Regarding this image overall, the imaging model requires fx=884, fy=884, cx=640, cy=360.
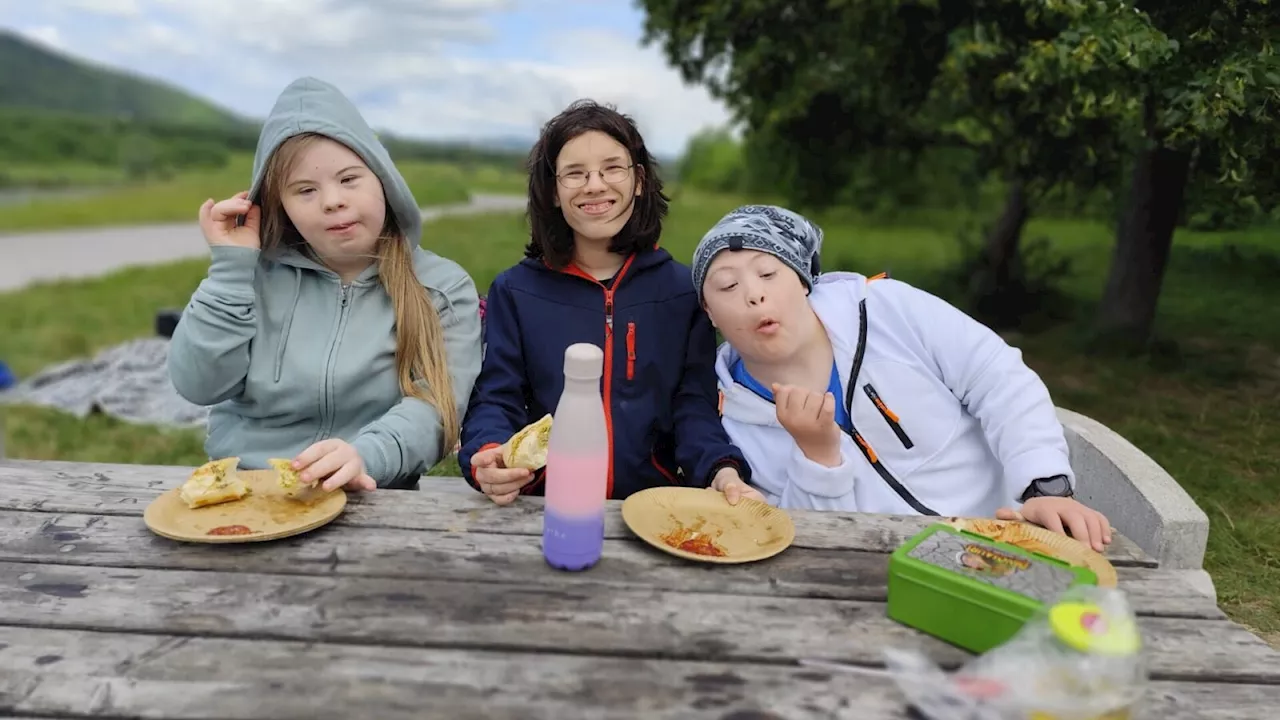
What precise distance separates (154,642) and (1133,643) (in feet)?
4.53

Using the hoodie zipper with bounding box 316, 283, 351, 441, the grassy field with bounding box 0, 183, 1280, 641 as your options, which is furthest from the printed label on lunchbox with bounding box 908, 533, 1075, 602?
the grassy field with bounding box 0, 183, 1280, 641

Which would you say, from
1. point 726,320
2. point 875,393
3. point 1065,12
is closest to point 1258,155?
point 1065,12

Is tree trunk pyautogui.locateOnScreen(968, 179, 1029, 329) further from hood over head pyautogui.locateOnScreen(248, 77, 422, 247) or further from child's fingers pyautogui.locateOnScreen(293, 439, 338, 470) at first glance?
child's fingers pyautogui.locateOnScreen(293, 439, 338, 470)

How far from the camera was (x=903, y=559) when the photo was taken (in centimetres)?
144

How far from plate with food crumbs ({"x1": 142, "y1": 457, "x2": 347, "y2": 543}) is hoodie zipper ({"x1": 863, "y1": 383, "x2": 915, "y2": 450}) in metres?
1.27

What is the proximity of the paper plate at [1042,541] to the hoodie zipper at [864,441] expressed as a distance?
0.40m

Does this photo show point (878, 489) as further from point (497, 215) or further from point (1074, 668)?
point (497, 215)

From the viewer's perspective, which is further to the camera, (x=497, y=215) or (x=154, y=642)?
(x=497, y=215)

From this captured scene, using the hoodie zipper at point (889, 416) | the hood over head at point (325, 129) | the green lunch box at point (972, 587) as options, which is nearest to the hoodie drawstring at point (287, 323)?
the hood over head at point (325, 129)

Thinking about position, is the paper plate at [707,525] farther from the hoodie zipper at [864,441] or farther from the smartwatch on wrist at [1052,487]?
the smartwatch on wrist at [1052,487]

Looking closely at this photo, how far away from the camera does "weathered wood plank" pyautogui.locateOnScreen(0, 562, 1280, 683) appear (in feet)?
4.39

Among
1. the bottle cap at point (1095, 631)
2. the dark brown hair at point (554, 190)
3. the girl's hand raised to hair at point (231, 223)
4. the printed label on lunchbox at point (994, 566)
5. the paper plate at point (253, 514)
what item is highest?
the dark brown hair at point (554, 190)

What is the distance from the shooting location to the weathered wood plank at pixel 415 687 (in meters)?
1.18

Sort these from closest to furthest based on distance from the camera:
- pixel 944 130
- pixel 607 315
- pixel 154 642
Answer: pixel 154 642, pixel 607 315, pixel 944 130
